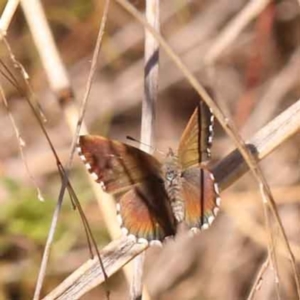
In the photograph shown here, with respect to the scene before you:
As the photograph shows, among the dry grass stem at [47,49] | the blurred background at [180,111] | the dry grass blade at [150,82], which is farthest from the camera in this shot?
the blurred background at [180,111]

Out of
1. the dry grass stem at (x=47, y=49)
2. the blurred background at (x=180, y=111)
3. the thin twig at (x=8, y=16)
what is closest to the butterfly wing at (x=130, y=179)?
the thin twig at (x=8, y=16)

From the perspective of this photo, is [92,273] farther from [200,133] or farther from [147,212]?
[200,133]

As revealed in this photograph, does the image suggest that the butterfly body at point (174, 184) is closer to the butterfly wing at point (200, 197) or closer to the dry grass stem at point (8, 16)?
the butterfly wing at point (200, 197)

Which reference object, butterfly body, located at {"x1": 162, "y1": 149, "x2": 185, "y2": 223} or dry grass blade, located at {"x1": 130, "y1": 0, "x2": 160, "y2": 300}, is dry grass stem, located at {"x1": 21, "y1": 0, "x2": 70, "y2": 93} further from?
butterfly body, located at {"x1": 162, "y1": 149, "x2": 185, "y2": 223}

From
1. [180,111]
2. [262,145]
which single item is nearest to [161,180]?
[262,145]

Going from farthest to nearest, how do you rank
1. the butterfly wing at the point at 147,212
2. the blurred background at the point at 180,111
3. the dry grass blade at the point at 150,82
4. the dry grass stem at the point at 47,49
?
1. the blurred background at the point at 180,111
2. the dry grass stem at the point at 47,49
3. the dry grass blade at the point at 150,82
4. the butterfly wing at the point at 147,212

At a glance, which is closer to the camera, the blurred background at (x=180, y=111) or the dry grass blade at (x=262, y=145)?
the dry grass blade at (x=262, y=145)

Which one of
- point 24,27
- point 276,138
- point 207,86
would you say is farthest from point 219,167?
point 24,27
